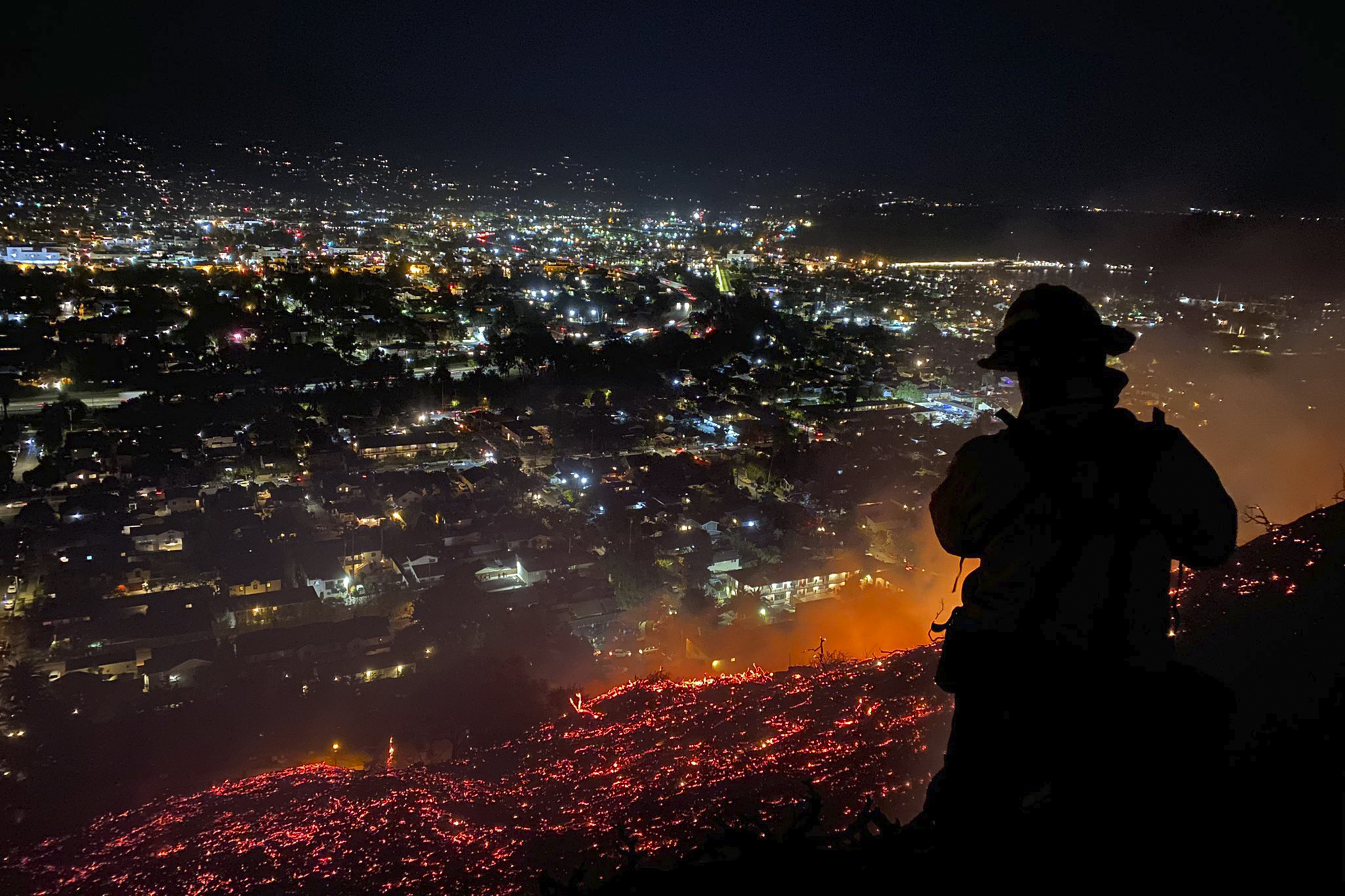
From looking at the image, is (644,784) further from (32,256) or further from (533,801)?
(32,256)

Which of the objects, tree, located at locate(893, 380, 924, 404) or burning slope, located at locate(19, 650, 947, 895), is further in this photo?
tree, located at locate(893, 380, 924, 404)

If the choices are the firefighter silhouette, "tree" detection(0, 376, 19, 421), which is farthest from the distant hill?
"tree" detection(0, 376, 19, 421)

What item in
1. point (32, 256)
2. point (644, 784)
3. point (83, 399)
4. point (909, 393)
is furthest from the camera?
point (32, 256)

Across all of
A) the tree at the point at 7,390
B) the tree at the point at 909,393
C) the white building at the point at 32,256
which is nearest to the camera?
the tree at the point at 7,390

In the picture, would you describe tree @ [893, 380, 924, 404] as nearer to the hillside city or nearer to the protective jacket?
the hillside city


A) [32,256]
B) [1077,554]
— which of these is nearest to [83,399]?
[32,256]

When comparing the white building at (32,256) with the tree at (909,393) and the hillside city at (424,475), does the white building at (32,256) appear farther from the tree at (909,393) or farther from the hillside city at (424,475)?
the tree at (909,393)

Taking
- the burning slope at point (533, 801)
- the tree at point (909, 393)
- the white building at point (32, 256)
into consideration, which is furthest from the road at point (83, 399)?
the tree at point (909, 393)
